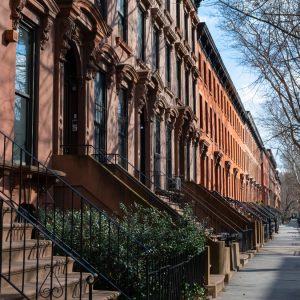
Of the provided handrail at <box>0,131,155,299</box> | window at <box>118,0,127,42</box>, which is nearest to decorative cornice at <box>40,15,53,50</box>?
handrail at <box>0,131,155,299</box>

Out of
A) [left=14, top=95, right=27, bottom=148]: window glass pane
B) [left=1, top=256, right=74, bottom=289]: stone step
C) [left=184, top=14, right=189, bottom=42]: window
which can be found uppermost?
[left=184, top=14, right=189, bottom=42]: window

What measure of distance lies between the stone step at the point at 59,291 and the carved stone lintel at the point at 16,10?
14.6ft

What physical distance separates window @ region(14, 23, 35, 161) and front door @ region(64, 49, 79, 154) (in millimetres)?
2222

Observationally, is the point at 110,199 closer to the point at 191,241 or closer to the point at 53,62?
the point at 191,241

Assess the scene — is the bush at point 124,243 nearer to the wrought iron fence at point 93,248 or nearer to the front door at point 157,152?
the wrought iron fence at point 93,248

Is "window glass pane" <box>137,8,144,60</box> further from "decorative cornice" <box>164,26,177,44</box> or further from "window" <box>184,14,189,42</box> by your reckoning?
"window" <box>184,14,189,42</box>

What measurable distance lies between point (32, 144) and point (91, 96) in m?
3.04

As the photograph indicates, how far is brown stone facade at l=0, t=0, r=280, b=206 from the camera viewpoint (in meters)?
10.2

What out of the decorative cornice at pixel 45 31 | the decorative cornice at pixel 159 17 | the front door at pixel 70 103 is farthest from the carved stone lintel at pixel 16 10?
the decorative cornice at pixel 159 17

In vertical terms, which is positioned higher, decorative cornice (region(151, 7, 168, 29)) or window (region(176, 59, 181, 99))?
decorative cornice (region(151, 7, 168, 29))

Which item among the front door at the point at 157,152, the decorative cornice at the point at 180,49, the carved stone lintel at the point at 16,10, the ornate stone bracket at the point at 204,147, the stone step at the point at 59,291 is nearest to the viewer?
the stone step at the point at 59,291

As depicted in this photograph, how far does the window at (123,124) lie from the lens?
15523mm

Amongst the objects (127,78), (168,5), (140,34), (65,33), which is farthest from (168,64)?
(65,33)

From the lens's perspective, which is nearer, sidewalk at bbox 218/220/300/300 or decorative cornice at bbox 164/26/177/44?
sidewalk at bbox 218/220/300/300
